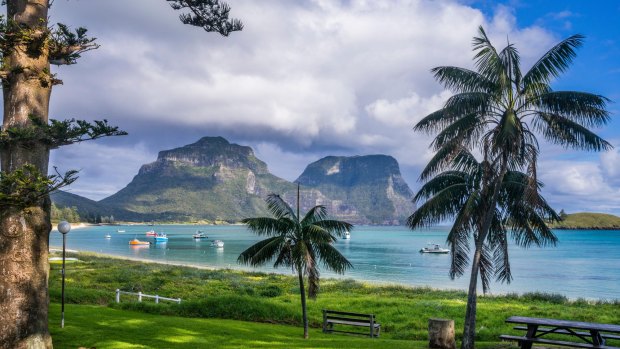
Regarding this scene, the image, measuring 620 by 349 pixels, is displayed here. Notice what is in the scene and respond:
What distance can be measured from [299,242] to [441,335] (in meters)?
4.76

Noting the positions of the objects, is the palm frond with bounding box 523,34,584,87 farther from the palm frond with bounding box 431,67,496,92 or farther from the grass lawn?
the grass lawn

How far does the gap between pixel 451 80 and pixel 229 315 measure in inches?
493

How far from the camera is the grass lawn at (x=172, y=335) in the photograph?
12508mm

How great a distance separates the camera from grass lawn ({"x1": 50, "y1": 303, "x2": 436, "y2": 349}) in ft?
41.0

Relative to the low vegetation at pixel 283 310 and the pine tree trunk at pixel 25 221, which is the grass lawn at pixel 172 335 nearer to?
the low vegetation at pixel 283 310

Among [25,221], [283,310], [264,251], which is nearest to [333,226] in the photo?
[264,251]

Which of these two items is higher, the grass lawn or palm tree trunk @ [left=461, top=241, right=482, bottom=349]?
palm tree trunk @ [left=461, top=241, right=482, bottom=349]

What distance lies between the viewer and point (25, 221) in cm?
872

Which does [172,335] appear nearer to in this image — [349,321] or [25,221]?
[349,321]

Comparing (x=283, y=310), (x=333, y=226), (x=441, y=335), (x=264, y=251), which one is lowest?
(x=283, y=310)

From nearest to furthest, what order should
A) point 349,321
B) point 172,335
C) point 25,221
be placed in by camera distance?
point 25,221 < point 172,335 < point 349,321

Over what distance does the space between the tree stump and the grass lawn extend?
418mm

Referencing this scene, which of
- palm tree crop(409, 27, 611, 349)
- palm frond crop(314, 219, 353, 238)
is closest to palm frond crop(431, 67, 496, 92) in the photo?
palm tree crop(409, 27, 611, 349)

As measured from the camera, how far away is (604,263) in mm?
76938
